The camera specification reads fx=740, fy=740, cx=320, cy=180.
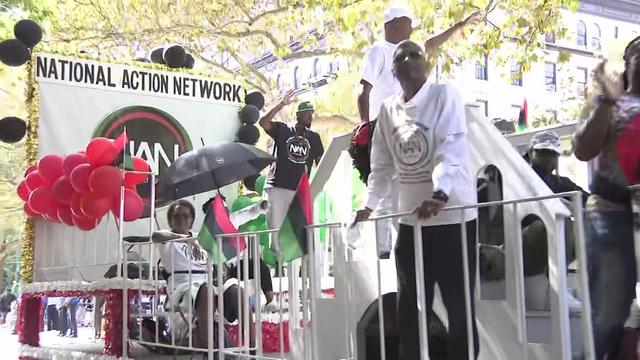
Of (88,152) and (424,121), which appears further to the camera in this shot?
(88,152)

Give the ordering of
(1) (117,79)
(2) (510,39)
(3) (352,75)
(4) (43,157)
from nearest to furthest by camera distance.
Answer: (4) (43,157)
(1) (117,79)
(2) (510,39)
(3) (352,75)

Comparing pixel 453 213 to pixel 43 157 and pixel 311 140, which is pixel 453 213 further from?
pixel 43 157

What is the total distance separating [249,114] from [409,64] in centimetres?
621

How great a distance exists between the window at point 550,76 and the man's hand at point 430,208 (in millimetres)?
31048

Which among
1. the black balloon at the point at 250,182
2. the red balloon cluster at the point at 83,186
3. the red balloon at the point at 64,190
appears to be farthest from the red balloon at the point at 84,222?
the black balloon at the point at 250,182

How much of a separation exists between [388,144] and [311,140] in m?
3.15

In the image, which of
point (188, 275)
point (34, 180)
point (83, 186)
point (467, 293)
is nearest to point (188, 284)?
point (188, 275)

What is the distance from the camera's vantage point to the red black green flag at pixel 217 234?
5.02 m

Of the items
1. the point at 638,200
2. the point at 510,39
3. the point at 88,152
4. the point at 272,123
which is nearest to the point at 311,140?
the point at 272,123

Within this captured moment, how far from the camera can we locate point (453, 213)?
11.2 ft

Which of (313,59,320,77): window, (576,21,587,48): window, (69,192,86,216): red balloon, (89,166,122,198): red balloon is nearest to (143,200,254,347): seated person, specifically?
(89,166,122,198): red balloon

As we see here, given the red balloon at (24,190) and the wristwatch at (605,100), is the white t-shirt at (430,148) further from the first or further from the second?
the red balloon at (24,190)

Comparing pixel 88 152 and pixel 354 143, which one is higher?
pixel 88 152

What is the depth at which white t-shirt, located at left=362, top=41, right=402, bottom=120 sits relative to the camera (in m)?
4.65
